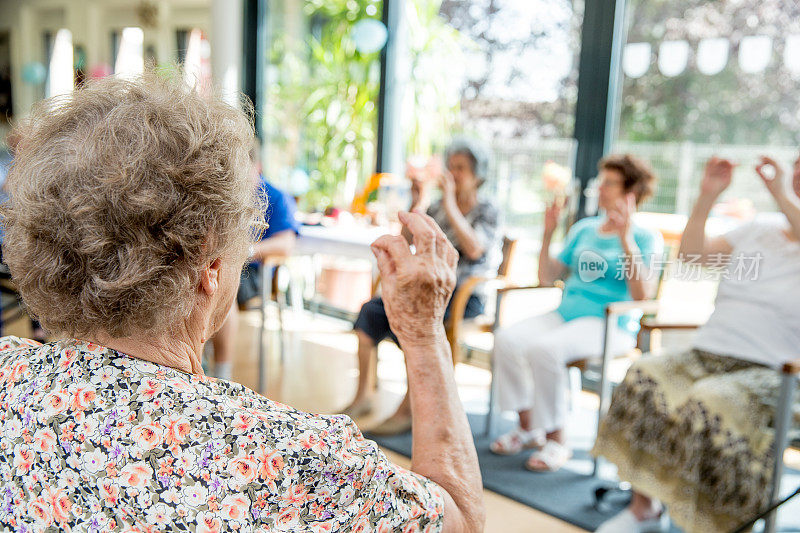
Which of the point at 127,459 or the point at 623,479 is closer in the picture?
the point at 127,459

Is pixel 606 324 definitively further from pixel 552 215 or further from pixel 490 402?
pixel 490 402

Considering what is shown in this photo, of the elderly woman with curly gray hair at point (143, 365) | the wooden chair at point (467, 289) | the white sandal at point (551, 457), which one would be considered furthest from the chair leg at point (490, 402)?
the elderly woman with curly gray hair at point (143, 365)

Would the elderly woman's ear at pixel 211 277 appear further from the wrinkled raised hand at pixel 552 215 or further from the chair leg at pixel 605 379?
the chair leg at pixel 605 379

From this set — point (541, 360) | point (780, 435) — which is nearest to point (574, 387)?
point (541, 360)

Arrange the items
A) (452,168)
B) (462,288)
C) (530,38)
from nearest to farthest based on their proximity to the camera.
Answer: (462,288)
(452,168)
(530,38)

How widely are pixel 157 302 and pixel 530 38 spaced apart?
264 centimetres

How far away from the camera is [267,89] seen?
536cm

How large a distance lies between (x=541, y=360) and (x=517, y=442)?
35cm

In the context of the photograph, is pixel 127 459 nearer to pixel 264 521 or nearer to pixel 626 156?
pixel 264 521

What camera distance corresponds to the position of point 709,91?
2594 millimetres

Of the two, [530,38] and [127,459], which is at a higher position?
[530,38]

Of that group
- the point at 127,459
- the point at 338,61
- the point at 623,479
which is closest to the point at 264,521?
the point at 127,459

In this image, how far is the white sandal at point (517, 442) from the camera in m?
2.64

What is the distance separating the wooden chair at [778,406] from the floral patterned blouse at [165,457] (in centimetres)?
121
